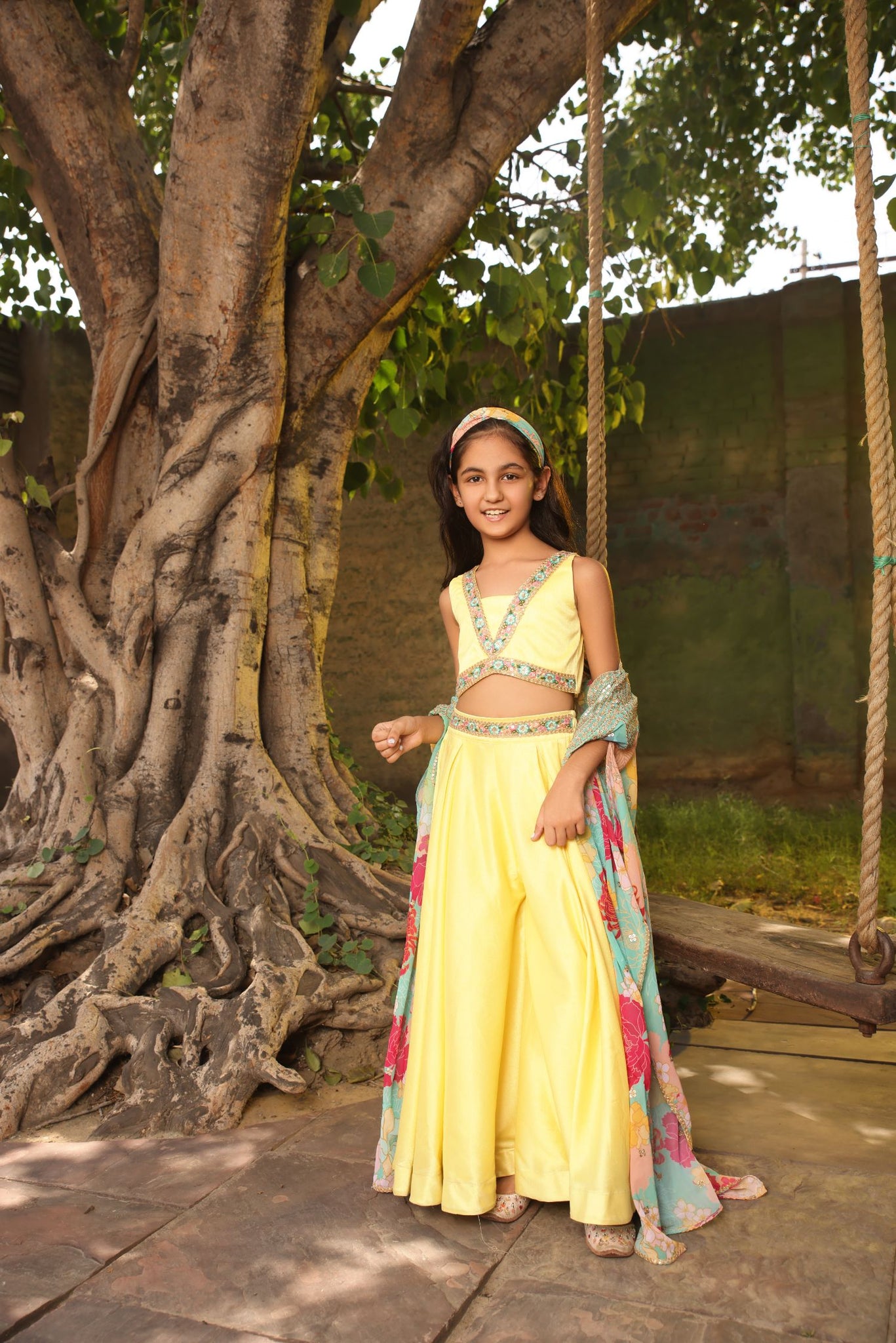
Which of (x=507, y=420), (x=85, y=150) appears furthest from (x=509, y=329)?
(x=507, y=420)

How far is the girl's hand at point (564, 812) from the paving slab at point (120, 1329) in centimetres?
96

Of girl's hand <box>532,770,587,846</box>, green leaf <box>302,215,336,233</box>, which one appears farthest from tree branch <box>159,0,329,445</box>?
girl's hand <box>532,770,587,846</box>

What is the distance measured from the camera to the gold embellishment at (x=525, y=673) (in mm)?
2236

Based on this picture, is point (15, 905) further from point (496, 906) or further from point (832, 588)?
point (832, 588)

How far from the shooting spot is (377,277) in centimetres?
336

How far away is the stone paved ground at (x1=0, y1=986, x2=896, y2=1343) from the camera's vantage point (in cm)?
171

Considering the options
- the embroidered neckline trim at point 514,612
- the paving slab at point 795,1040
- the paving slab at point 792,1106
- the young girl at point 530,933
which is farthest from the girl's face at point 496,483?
the paving slab at point 795,1040

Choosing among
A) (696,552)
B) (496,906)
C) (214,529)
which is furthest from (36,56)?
(696,552)

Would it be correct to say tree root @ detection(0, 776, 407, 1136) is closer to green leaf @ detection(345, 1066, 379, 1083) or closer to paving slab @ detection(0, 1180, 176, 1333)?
green leaf @ detection(345, 1066, 379, 1083)

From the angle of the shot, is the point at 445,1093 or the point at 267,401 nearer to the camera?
the point at 445,1093

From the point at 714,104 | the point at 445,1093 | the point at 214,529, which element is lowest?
the point at 445,1093

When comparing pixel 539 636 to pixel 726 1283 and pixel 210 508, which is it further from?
pixel 210 508

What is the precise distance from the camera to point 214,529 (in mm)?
3588

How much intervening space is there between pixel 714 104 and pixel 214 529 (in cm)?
412
